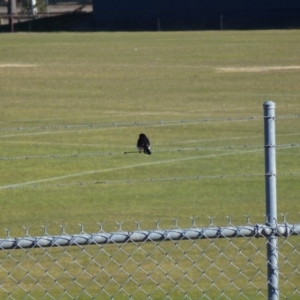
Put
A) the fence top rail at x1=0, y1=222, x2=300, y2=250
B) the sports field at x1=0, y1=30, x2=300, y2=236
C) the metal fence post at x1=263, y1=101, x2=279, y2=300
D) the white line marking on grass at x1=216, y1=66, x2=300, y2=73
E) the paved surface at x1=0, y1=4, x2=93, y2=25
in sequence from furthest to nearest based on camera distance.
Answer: the paved surface at x1=0, y1=4, x2=93, y2=25, the white line marking on grass at x1=216, y1=66, x2=300, y2=73, the sports field at x1=0, y1=30, x2=300, y2=236, the metal fence post at x1=263, y1=101, x2=279, y2=300, the fence top rail at x1=0, y1=222, x2=300, y2=250

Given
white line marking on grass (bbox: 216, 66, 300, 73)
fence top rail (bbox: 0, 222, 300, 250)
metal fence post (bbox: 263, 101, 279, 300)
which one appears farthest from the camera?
white line marking on grass (bbox: 216, 66, 300, 73)

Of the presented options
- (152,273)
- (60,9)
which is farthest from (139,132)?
(60,9)

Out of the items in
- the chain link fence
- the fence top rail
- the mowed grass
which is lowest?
the mowed grass

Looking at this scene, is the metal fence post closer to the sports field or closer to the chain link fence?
the sports field

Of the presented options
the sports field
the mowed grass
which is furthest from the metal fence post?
the mowed grass

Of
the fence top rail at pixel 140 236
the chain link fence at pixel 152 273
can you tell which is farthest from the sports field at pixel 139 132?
the fence top rail at pixel 140 236

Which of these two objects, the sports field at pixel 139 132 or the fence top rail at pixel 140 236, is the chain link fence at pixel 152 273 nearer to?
the sports field at pixel 139 132

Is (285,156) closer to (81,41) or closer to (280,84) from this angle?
(280,84)

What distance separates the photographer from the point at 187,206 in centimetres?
1356

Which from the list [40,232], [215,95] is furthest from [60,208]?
[215,95]

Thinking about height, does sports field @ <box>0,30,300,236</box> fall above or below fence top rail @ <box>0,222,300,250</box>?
below

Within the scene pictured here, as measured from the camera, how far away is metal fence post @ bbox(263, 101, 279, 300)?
6801 millimetres

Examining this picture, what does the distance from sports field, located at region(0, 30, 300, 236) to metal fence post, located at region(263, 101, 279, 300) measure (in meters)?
1.33

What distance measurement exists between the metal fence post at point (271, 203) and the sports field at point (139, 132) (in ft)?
4.37
